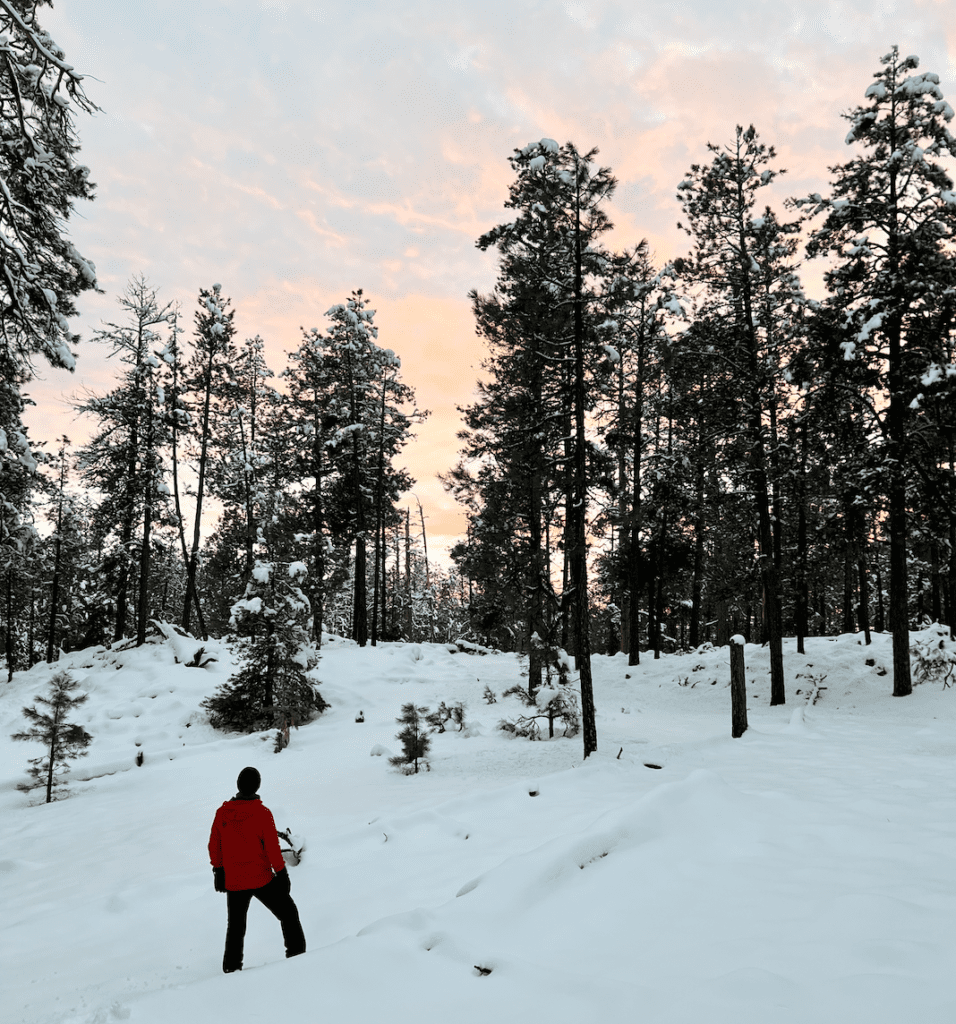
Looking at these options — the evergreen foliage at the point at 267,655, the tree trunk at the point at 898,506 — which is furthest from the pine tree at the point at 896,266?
Result: the evergreen foliage at the point at 267,655

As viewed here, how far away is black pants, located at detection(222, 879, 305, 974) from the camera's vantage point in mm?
4602

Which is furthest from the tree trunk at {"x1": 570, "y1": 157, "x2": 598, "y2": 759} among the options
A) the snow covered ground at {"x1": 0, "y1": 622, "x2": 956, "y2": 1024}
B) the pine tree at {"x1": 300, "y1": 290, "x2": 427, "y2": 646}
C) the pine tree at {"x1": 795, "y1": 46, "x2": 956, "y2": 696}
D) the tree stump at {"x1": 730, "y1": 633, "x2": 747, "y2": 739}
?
the pine tree at {"x1": 300, "y1": 290, "x2": 427, "y2": 646}

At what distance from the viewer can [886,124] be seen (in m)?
14.1

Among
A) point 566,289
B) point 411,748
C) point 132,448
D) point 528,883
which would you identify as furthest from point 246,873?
point 132,448

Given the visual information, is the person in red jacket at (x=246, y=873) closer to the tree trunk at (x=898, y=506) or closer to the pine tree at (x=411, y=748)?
the pine tree at (x=411, y=748)

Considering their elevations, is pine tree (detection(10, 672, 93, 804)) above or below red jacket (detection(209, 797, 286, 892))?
below

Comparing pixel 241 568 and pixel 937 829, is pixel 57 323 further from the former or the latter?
pixel 241 568

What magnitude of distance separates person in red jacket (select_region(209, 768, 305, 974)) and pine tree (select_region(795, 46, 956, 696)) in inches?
581

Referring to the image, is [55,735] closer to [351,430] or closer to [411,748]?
[411,748]

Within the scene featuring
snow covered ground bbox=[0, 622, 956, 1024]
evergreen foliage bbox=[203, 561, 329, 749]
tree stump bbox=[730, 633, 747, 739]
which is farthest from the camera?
evergreen foliage bbox=[203, 561, 329, 749]

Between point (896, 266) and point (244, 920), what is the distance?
17.7 meters

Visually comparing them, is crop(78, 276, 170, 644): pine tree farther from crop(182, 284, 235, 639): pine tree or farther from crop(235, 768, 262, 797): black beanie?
crop(235, 768, 262, 797): black beanie

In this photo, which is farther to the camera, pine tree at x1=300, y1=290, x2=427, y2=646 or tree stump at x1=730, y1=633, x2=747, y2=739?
pine tree at x1=300, y1=290, x2=427, y2=646

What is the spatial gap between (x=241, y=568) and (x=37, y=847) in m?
13.8
